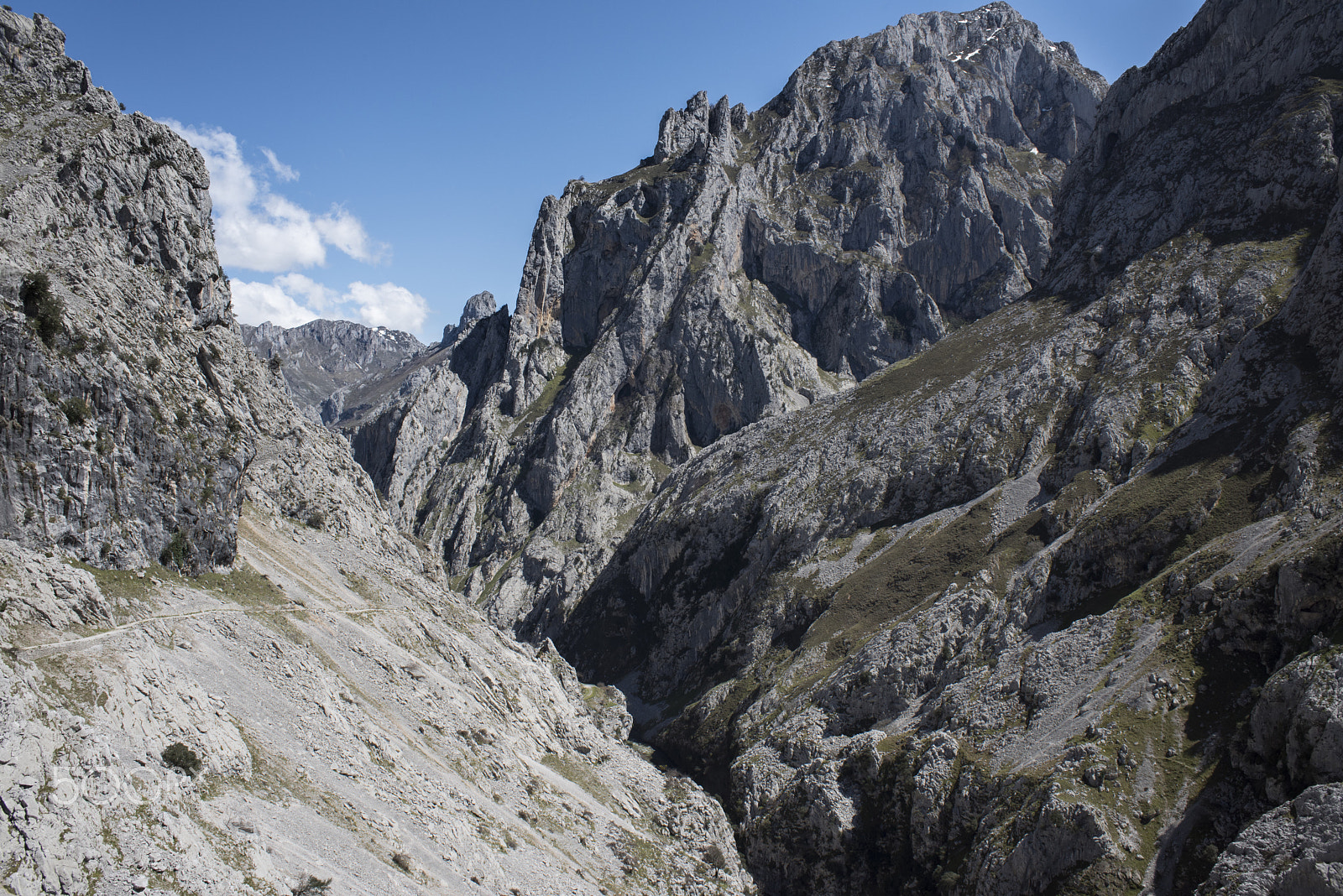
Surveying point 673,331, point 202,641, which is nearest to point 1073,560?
point 202,641

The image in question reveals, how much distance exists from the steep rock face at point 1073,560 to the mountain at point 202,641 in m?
14.7

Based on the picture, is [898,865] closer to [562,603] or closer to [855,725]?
[855,725]

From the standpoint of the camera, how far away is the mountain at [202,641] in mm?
23438

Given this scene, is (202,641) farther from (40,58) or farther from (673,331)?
(673,331)

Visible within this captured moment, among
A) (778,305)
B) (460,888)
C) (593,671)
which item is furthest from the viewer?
(778,305)

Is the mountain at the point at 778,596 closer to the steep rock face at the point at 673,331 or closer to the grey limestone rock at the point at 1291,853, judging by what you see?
the grey limestone rock at the point at 1291,853

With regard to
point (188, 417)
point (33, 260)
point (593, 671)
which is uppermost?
point (33, 260)

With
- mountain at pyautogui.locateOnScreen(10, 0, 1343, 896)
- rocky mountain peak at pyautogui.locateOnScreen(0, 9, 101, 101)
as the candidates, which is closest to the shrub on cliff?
mountain at pyautogui.locateOnScreen(10, 0, 1343, 896)

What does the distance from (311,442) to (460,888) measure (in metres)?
52.1

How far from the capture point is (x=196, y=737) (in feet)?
90.3

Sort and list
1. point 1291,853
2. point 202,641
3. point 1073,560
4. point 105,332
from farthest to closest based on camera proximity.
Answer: point 1073,560 → point 105,332 → point 202,641 → point 1291,853

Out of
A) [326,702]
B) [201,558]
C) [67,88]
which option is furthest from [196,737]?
[67,88]

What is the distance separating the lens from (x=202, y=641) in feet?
115

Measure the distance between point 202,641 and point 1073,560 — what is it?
6414 cm
